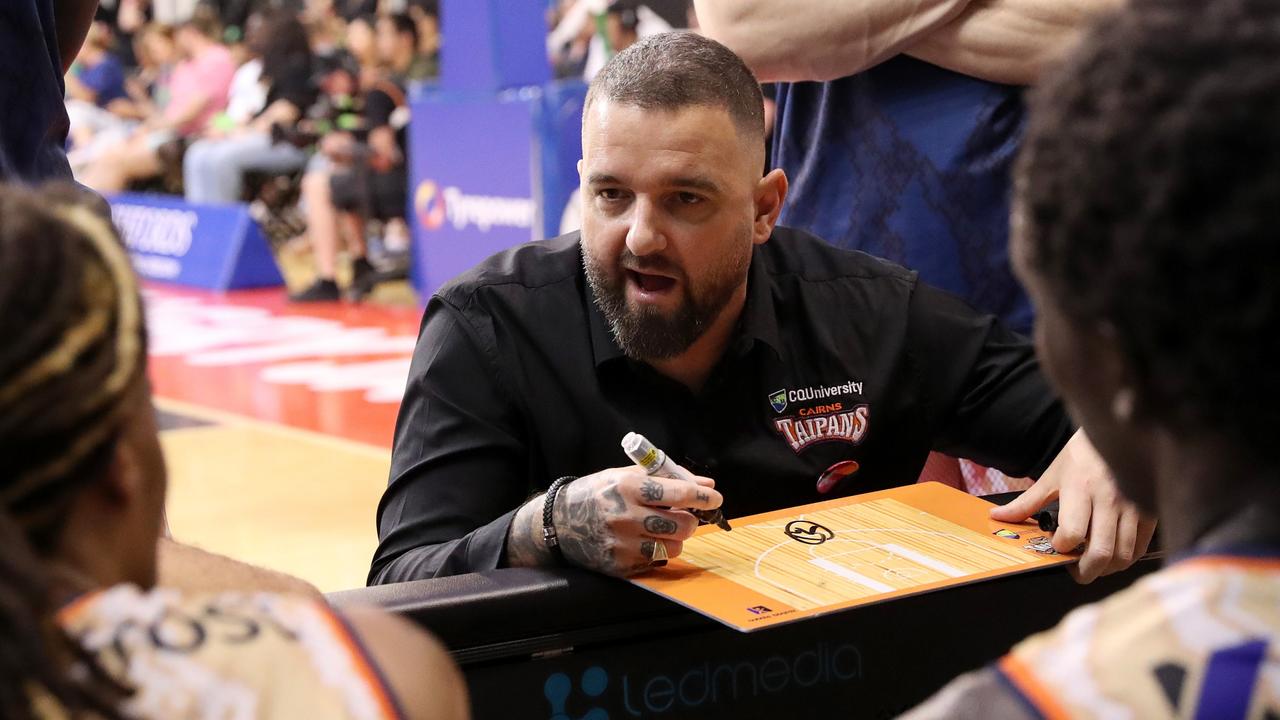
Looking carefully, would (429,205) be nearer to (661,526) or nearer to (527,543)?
(527,543)

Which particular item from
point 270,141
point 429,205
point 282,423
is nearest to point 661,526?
point 282,423

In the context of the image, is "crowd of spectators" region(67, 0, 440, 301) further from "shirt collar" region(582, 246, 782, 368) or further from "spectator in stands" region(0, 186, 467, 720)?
"spectator in stands" region(0, 186, 467, 720)

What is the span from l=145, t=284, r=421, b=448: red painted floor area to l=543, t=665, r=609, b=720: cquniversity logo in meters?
4.15

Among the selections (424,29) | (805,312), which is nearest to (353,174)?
(424,29)

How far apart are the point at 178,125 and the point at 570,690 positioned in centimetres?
1062

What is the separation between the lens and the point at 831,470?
7.45 feet

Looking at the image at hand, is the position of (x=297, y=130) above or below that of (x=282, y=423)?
above

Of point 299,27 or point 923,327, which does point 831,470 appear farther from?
point 299,27

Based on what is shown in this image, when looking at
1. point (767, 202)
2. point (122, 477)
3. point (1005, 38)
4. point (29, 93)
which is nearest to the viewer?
point (122, 477)

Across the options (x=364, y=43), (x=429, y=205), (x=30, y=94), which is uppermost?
(x=30, y=94)

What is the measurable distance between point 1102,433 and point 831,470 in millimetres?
1232

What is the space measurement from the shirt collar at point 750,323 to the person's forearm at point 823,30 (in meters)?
0.32

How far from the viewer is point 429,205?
859cm

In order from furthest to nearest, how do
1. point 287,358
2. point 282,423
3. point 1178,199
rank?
1. point 287,358
2. point 282,423
3. point 1178,199
